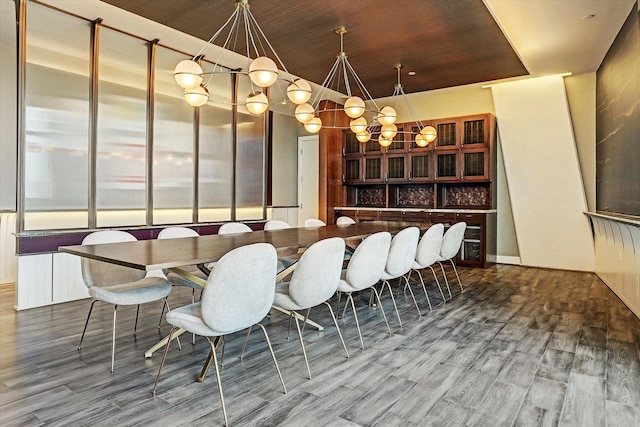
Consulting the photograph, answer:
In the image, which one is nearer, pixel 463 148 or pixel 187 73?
pixel 187 73

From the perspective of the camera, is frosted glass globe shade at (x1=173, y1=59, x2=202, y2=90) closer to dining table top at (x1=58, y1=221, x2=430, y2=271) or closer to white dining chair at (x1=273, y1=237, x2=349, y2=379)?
dining table top at (x1=58, y1=221, x2=430, y2=271)

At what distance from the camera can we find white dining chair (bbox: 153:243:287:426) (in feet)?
6.84

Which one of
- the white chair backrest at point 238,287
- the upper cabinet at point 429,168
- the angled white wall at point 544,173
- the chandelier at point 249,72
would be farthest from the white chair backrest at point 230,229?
the angled white wall at point 544,173

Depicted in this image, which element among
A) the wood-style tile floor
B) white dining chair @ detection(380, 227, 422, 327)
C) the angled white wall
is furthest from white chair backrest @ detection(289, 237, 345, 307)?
the angled white wall

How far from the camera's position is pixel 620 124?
4680 mm

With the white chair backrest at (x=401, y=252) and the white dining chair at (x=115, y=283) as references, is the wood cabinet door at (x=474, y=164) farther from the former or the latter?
the white dining chair at (x=115, y=283)

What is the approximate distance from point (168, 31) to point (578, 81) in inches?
240

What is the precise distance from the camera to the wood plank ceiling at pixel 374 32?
4.16m

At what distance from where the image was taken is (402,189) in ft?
26.9

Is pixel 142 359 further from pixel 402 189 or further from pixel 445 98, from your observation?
pixel 445 98

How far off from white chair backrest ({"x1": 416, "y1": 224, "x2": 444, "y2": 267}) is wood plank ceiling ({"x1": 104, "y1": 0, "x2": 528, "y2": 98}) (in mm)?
2253

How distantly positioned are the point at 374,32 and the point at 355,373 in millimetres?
3813

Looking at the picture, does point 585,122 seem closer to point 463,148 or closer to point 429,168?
point 463,148

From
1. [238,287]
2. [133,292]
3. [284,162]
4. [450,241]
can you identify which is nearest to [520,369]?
[238,287]
